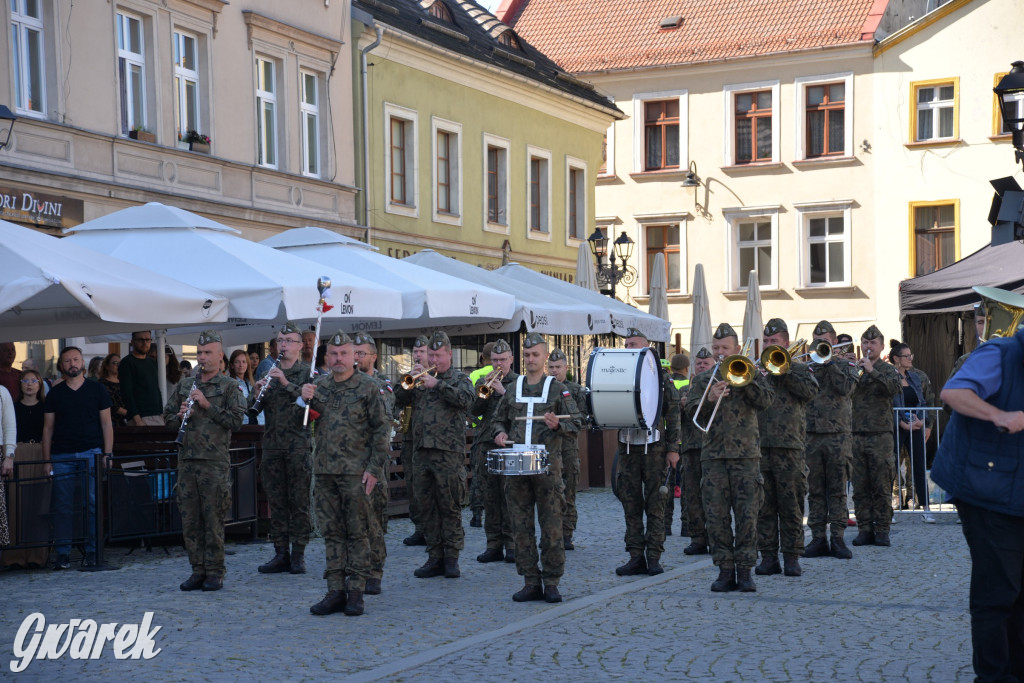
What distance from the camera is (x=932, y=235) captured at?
37.9m

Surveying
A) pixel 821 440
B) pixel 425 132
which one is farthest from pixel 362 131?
pixel 821 440

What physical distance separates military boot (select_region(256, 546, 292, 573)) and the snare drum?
2.37 meters

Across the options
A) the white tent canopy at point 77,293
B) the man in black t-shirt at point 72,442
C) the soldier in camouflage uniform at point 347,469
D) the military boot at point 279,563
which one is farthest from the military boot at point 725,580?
the man in black t-shirt at point 72,442

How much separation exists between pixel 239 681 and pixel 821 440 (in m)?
7.02

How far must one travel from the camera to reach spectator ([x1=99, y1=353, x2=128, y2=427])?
47.2 feet

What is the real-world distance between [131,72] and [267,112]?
3440 mm

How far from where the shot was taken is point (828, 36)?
38.9 m

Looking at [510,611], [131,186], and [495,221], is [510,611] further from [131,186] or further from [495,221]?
[495,221]

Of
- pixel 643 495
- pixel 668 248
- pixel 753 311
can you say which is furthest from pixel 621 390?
pixel 668 248

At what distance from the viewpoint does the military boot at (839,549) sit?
41.4 feet

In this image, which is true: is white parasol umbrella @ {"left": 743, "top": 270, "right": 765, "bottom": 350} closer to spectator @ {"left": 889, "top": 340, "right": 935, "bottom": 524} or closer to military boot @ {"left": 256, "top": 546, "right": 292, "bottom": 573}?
spectator @ {"left": 889, "top": 340, "right": 935, "bottom": 524}

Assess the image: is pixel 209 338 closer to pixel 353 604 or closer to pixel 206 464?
pixel 206 464

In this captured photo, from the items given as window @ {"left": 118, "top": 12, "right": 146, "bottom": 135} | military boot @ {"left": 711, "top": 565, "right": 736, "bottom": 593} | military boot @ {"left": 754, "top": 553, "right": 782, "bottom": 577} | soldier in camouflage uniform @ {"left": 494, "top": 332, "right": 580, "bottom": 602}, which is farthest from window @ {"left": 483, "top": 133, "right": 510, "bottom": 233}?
military boot @ {"left": 711, "top": 565, "right": 736, "bottom": 593}

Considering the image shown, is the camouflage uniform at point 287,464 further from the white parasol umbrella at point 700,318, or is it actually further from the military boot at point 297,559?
the white parasol umbrella at point 700,318
